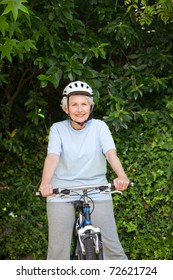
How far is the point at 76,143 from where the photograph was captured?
3.99 meters

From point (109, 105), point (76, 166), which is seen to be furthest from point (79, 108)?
point (109, 105)

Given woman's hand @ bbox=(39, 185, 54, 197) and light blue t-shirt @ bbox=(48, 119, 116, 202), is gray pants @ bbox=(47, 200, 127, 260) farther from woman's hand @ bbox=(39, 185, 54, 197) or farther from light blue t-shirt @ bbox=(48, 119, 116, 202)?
woman's hand @ bbox=(39, 185, 54, 197)

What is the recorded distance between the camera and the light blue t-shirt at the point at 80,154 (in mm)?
3955

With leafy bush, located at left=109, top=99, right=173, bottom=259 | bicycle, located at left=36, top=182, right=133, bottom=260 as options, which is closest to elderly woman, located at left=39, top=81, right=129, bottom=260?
bicycle, located at left=36, top=182, right=133, bottom=260

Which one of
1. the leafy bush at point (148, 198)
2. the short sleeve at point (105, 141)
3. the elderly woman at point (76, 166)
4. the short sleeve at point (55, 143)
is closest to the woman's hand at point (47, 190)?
the elderly woman at point (76, 166)

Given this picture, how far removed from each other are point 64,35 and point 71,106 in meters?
1.68

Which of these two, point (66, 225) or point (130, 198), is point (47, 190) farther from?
point (130, 198)

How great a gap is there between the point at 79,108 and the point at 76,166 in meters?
0.40

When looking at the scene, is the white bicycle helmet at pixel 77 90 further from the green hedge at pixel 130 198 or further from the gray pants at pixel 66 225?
the green hedge at pixel 130 198

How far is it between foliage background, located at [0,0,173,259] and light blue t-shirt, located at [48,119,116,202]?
3.56 ft

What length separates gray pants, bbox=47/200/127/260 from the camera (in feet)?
12.9
